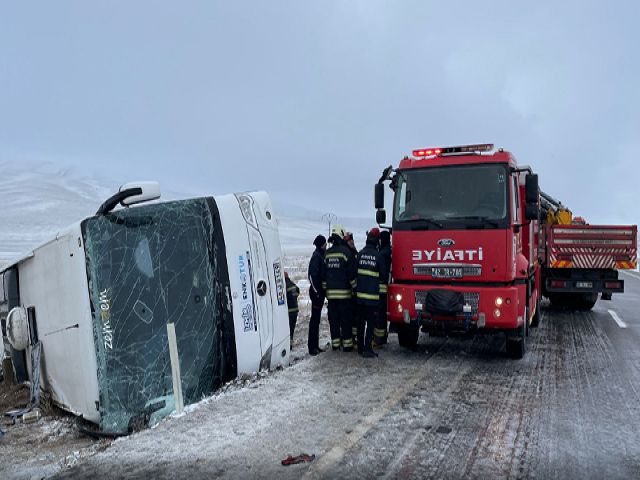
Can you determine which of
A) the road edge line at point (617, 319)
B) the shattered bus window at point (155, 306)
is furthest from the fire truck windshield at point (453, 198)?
the road edge line at point (617, 319)

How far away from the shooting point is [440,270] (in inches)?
266

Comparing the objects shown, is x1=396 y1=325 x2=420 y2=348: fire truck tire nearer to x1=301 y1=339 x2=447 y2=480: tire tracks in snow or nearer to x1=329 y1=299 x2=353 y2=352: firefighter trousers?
x1=329 y1=299 x2=353 y2=352: firefighter trousers

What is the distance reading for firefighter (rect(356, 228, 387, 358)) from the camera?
23.1 feet

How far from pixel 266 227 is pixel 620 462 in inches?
169

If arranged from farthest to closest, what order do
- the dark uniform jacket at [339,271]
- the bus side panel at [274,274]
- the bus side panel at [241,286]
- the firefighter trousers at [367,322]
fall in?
the dark uniform jacket at [339,271]
the firefighter trousers at [367,322]
the bus side panel at [274,274]
the bus side panel at [241,286]

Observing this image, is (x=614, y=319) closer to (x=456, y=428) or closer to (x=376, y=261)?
(x=376, y=261)

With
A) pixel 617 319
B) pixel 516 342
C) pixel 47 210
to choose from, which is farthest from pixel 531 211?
pixel 47 210

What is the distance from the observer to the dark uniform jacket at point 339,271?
7.40 meters

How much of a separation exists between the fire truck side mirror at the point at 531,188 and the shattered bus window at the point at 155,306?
401cm

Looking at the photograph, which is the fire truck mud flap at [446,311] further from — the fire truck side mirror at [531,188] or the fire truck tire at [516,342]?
the fire truck side mirror at [531,188]

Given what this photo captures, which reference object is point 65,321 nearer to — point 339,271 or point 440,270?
point 339,271

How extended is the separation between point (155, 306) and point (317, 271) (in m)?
3.02

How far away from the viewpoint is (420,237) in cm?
682

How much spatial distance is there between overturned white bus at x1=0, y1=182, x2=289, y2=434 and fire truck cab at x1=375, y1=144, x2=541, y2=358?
71.8 inches
